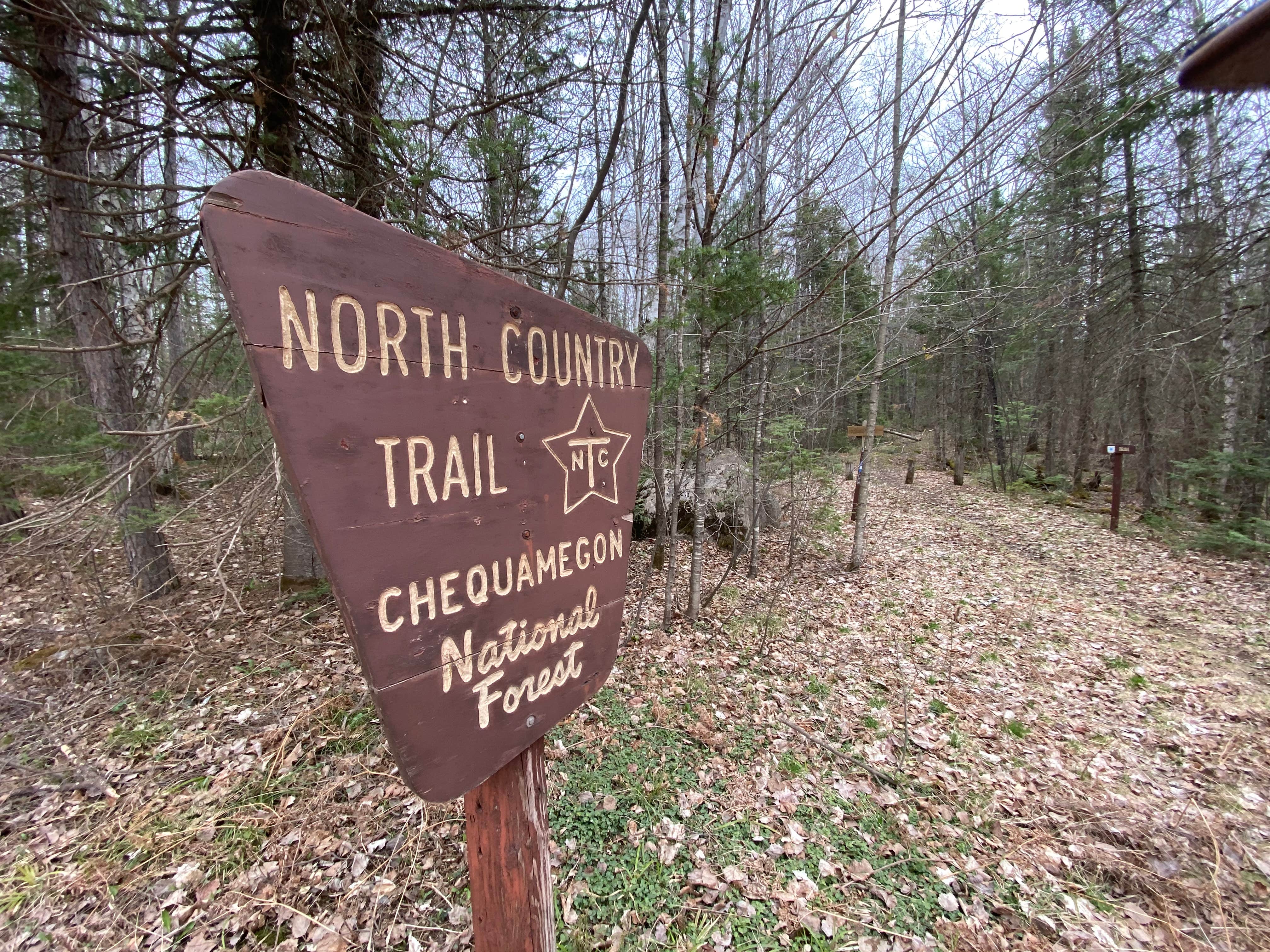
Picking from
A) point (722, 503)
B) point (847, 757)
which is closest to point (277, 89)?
point (847, 757)

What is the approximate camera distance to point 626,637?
4.82 metres

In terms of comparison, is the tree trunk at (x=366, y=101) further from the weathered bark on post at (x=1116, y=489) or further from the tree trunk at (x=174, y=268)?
the weathered bark on post at (x=1116, y=489)

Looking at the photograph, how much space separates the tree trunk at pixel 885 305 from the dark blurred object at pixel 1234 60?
8.39 ft

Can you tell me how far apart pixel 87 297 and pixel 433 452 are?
17.6ft

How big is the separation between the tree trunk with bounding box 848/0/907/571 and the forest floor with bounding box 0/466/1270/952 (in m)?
2.79

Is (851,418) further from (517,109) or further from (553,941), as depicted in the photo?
(553,941)

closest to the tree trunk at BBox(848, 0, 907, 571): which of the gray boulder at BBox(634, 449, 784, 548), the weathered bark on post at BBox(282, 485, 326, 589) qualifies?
the gray boulder at BBox(634, 449, 784, 548)

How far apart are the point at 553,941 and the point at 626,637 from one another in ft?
11.6

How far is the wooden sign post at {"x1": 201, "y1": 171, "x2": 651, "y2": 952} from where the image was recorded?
0.67 metres

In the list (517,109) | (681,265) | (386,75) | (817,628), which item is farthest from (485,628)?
(817,628)

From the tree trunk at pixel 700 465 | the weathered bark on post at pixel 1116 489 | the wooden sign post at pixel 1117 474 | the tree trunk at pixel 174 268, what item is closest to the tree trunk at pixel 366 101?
the tree trunk at pixel 174 268

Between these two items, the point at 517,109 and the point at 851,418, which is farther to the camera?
A: the point at 851,418

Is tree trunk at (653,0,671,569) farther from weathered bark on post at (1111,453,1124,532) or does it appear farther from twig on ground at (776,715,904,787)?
weathered bark on post at (1111,453,1124,532)

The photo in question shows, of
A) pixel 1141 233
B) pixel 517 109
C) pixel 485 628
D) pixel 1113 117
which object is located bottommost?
pixel 485 628
